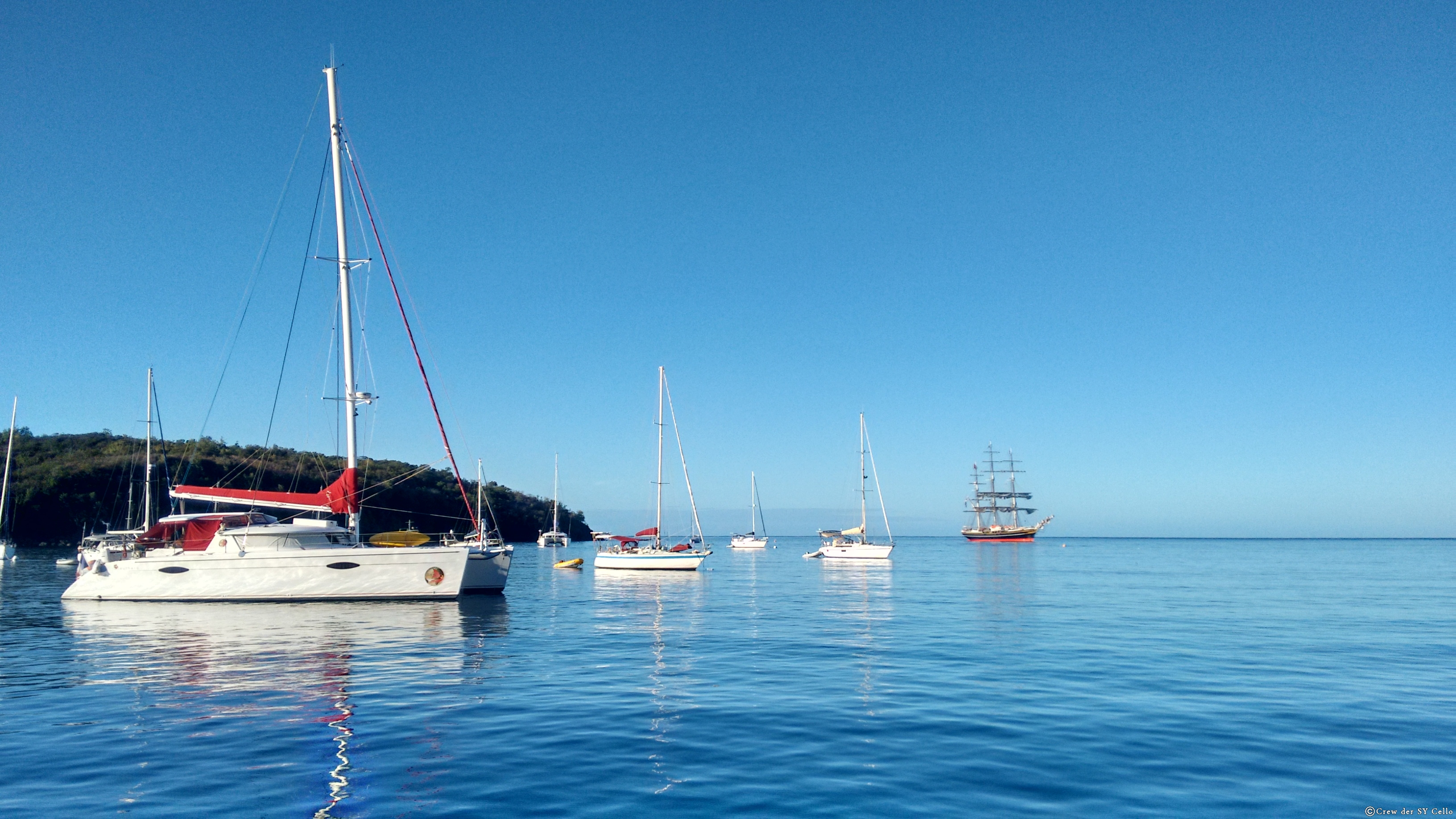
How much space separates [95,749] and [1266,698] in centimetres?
1752

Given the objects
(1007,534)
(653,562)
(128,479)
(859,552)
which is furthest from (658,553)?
(1007,534)

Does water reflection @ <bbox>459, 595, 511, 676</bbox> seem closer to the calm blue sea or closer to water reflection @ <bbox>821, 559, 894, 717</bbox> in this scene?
the calm blue sea

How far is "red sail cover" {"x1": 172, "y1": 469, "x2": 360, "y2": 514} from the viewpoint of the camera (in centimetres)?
3159

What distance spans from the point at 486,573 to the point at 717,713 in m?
24.2

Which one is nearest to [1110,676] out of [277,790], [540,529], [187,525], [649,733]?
[649,733]

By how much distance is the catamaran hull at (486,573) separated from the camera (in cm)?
3456

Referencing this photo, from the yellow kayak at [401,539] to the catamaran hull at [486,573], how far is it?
2.07m

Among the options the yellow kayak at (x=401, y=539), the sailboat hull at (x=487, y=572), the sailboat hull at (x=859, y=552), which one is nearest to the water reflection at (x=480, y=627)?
the sailboat hull at (x=487, y=572)

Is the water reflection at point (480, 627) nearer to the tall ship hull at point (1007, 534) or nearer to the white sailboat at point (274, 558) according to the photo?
the white sailboat at point (274, 558)

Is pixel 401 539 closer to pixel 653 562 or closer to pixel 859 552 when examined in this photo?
pixel 653 562

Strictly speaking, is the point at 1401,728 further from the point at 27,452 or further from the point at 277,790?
the point at 27,452

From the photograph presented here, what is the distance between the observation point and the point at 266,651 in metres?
20.2

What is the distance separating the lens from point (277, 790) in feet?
29.8

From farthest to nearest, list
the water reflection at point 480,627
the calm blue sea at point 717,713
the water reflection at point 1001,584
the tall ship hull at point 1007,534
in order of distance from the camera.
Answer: the tall ship hull at point 1007,534 → the water reflection at point 1001,584 → the water reflection at point 480,627 → the calm blue sea at point 717,713
